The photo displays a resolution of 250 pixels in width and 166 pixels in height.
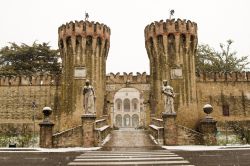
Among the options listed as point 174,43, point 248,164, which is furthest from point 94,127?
point 174,43

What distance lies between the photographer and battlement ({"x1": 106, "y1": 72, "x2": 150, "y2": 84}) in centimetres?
2895

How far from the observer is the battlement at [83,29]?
28236 mm

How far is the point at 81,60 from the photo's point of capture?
92.2 ft

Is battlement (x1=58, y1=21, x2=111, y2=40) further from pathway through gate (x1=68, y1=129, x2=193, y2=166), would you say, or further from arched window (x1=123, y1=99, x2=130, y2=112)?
arched window (x1=123, y1=99, x2=130, y2=112)

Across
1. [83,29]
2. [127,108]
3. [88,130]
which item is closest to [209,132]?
[88,130]

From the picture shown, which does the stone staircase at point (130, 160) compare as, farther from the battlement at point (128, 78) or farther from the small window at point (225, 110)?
the small window at point (225, 110)

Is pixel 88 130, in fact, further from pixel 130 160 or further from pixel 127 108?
pixel 127 108

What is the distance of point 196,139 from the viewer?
701 inches

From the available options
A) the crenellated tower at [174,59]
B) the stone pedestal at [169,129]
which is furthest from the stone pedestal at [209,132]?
the crenellated tower at [174,59]

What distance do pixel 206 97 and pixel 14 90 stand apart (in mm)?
17652

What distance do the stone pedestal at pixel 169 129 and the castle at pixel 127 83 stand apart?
936 cm

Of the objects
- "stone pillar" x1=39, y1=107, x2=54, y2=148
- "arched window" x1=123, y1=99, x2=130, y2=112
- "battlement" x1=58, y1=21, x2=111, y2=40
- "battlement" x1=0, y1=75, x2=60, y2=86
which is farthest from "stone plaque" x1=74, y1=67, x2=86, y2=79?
"arched window" x1=123, y1=99, x2=130, y2=112

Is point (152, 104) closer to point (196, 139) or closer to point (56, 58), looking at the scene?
point (196, 139)

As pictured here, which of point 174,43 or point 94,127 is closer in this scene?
point 94,127
